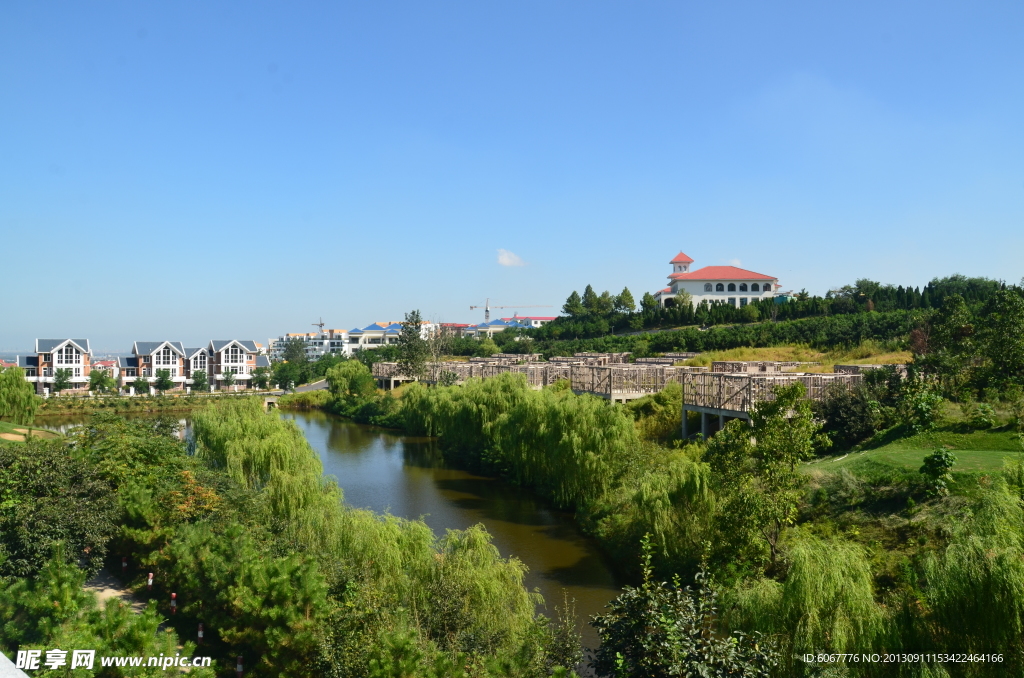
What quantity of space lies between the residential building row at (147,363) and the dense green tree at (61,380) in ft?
2.42

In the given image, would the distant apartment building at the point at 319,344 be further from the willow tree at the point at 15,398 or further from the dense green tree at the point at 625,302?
the willow tree at the point at 15,398

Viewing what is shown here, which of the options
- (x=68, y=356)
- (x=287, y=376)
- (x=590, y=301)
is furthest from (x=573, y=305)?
(x=68, y=356)

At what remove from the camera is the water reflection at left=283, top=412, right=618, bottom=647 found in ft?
47.8

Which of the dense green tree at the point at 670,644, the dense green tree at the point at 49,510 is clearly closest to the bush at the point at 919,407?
the dense green tree at the point at 670,644

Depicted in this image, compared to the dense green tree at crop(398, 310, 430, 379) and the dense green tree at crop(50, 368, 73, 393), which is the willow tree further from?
the dense green tree at crop(50, 368, 73, 393)

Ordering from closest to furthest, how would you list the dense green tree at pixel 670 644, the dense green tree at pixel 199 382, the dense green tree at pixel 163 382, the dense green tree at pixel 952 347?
the dense green tree at pixel 670 644 → the dense green tree at pixel 952 347 → the dense green tree at pixel 163 382 → the dense green tree at pixel 199 382

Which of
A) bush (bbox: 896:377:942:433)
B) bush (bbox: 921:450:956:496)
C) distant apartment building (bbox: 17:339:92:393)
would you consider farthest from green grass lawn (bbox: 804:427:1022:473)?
distant apartment building (bbox: 17:339:92:393)

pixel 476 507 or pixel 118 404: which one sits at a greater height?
pixel 118 404

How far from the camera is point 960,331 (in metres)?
22.5

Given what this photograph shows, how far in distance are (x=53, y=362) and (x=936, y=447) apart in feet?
201

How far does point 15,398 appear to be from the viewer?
3181 cm

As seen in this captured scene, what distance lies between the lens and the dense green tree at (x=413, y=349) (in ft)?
151

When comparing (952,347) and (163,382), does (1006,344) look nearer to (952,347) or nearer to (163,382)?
(952,347)

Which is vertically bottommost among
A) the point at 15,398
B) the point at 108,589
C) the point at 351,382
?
the point at 108,589
